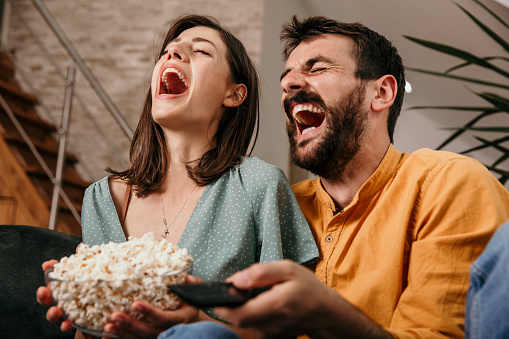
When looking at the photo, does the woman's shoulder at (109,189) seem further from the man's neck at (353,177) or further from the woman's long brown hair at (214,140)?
the man's neck at (353,177)

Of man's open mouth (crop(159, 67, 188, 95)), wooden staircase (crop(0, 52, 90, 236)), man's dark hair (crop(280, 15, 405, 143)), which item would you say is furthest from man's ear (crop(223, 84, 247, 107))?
wooden staircase (crop(0, 52, 90, 236))

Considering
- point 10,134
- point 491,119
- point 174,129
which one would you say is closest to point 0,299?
point 174,129

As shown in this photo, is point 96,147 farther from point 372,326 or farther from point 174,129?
point 372,326

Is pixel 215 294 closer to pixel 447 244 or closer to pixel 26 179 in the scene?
pixel 447 244

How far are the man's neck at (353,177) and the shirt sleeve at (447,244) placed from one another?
242 mm

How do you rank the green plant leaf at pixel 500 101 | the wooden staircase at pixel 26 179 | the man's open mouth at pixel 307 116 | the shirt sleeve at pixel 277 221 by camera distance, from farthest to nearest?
the wooden staircase at pixel 26 179 → the green plant leaf at pixel 500 101 → the man's open mouth at pixel 307 116 → the shirt sleeve at pixel 277 221

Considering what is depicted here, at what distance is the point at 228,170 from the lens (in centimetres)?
154

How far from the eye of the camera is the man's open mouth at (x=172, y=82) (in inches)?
61.1

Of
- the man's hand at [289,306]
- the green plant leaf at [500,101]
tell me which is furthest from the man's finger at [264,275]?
the green plant leaf at [500,101]

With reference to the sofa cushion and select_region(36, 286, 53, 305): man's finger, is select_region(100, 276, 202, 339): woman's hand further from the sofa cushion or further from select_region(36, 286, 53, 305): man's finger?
the sofa cushion

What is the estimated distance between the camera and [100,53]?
5297 mm

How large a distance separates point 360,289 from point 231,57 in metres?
0.84

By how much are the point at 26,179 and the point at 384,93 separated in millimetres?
2807

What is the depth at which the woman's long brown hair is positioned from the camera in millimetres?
1565
